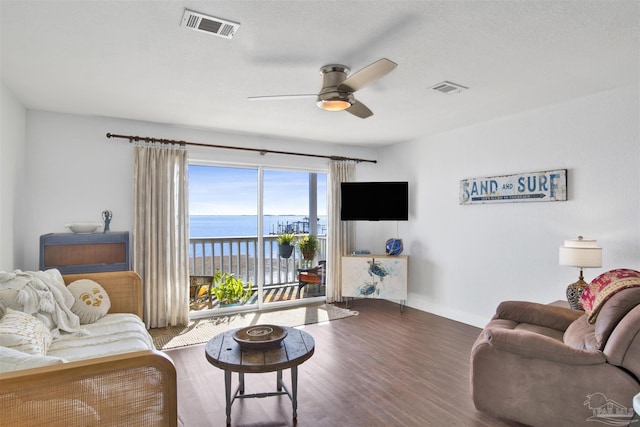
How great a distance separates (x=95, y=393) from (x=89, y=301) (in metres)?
1.73

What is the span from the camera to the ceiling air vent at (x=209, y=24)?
6.60ft

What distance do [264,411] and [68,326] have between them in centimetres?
152

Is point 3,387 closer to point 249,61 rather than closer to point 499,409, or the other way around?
point 249,61

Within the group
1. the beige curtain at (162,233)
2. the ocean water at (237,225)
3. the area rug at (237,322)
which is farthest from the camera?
the ocean water at (237,225)

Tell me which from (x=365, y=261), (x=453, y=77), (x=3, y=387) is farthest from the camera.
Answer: (x=365, y=261)

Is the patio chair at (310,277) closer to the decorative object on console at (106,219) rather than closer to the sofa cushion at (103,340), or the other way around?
the decorative object on console at (106,219)

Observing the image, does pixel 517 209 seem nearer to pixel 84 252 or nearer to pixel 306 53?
pixel 306 53

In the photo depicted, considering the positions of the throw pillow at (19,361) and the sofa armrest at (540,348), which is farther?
the sofa armrest at (540,348)

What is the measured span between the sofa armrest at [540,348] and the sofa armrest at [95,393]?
6.31ft

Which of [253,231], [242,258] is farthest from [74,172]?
[242,258]

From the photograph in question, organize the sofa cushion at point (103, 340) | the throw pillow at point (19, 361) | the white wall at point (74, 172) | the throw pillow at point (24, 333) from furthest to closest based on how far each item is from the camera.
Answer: the white wall at point (74, 172) → the sofa cushion at point (103, 340) → the throw pillow at point (24, 333) → the throw pillow at point (19, 361)

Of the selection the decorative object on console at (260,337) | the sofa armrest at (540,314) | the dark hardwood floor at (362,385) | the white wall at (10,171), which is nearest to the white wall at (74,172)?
the white wall at (10,171)

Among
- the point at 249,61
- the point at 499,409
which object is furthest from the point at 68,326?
the point at 499,409

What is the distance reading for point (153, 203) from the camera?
424cm
